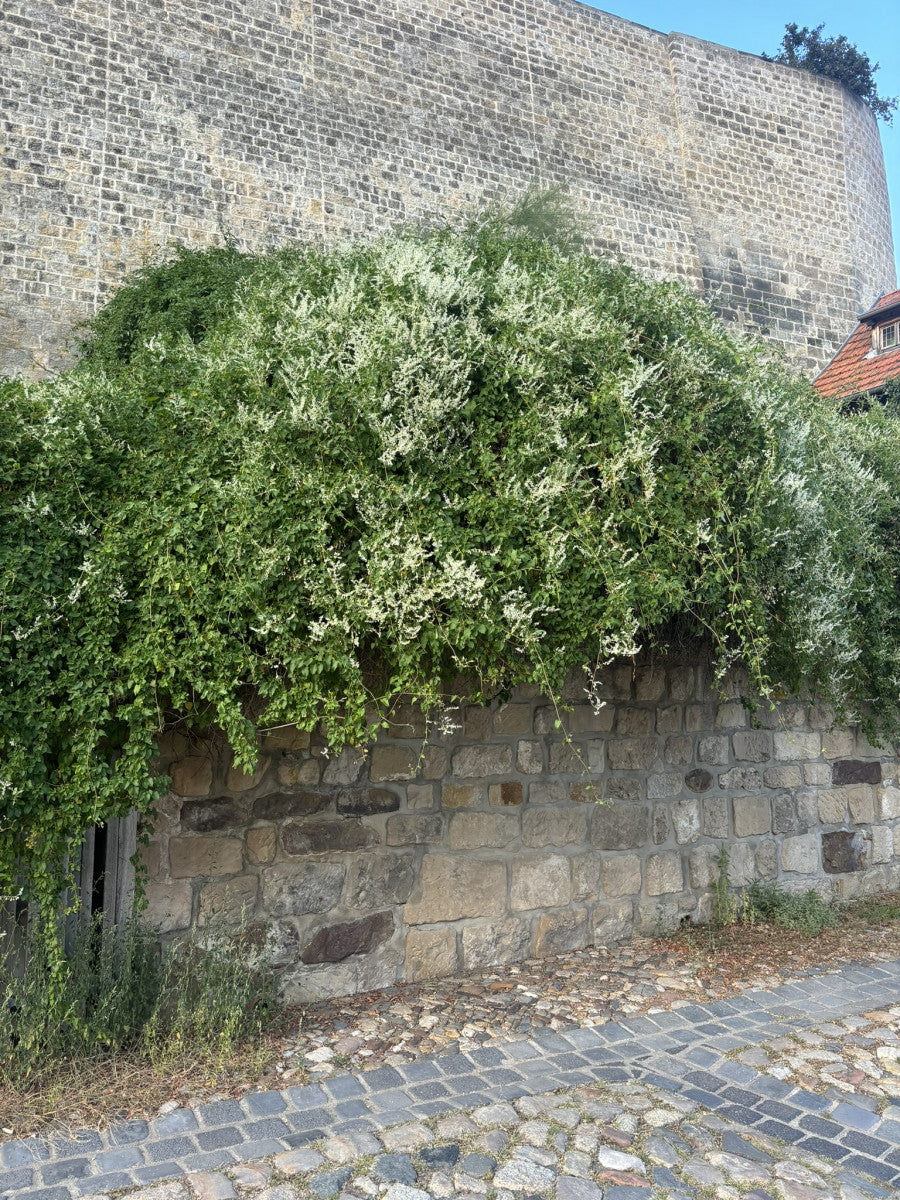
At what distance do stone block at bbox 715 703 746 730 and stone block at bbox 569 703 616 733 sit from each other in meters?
Result: 0.87

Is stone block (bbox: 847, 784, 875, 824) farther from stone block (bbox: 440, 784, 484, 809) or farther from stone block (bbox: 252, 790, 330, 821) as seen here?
stone block (bbox: 252, 790, 330, 821)

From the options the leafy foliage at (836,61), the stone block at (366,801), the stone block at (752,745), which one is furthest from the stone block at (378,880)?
the leafy foliage at (836,61)

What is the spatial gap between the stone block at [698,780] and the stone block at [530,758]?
1.10m

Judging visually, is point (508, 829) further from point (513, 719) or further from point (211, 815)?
point (211, 815)

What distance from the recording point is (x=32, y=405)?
364cm

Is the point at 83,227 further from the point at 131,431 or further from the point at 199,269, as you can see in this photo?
the point at 131,431

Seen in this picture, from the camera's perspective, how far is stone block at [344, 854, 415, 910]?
172 inches

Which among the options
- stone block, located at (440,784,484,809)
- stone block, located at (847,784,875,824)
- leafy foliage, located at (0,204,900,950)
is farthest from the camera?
stone block, located at (847,784,875,824)

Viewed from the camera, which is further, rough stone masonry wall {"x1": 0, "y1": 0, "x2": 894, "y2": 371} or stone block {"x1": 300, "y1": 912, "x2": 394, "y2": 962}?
rough stone masonry wall {"x1": 0, "y1": 0, "x2": 894, "y2": 371}

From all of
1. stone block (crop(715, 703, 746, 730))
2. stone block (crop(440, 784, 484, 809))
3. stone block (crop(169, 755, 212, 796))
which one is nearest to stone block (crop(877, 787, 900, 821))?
stone block (crop(715, 703, 746, 730))

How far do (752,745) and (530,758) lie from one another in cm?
177

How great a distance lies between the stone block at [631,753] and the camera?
5273 millimetres

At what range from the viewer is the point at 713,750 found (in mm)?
5727

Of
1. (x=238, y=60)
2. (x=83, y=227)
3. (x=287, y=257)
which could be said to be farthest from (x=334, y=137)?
(x=287, y=257)
